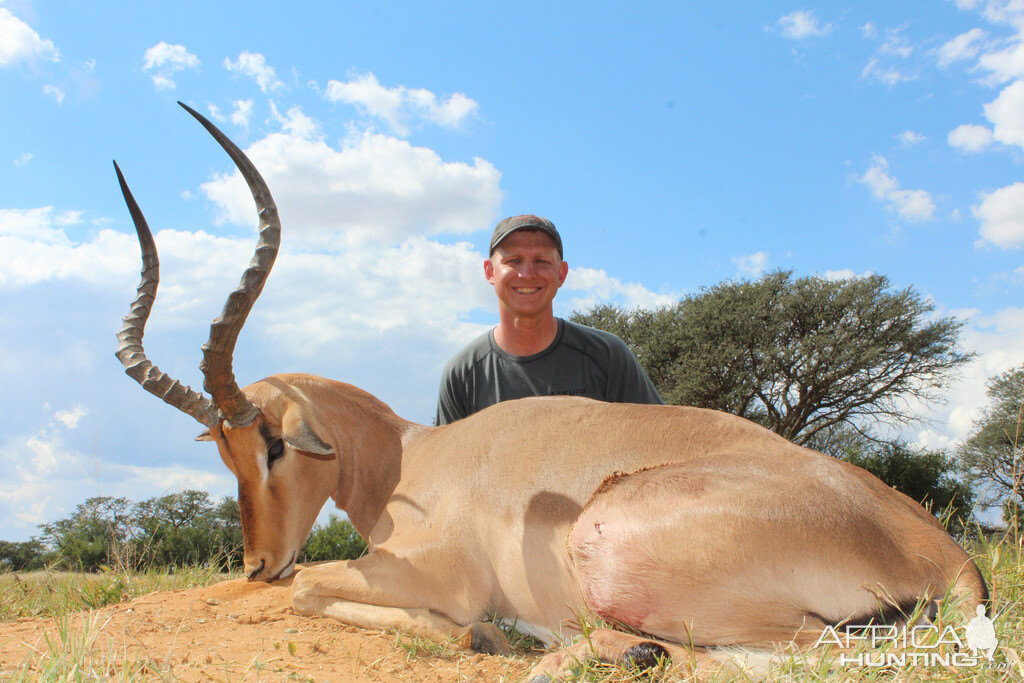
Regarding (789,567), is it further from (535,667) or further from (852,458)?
(852,458)

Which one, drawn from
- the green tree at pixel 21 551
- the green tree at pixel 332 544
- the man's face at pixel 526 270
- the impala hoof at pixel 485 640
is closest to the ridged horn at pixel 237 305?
the impala hoof at pixel 485 640

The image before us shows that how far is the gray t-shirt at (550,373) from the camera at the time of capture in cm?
733

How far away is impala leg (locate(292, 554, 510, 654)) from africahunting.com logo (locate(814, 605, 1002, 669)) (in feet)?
5.90

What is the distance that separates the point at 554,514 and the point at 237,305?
103 inches

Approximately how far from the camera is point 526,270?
7.02m

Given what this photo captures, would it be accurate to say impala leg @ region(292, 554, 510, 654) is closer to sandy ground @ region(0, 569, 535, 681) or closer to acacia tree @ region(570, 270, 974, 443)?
sandy ground @ region(0, 569, 535, 681)

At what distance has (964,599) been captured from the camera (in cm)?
333

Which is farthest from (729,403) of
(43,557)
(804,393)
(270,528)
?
(270,528)

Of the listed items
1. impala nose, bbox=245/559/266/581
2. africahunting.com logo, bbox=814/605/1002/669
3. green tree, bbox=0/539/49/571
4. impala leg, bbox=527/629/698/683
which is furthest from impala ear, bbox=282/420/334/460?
green tree, bbox=0/539/49/571

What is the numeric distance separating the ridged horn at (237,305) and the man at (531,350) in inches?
93.4

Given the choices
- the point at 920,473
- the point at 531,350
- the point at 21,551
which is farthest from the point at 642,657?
the point at 920,473

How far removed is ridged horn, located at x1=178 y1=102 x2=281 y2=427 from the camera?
5.15m

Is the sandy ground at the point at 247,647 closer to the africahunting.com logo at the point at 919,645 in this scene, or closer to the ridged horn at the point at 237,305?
the ridged horn at the point at 237,305

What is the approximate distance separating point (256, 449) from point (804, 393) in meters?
23.2
